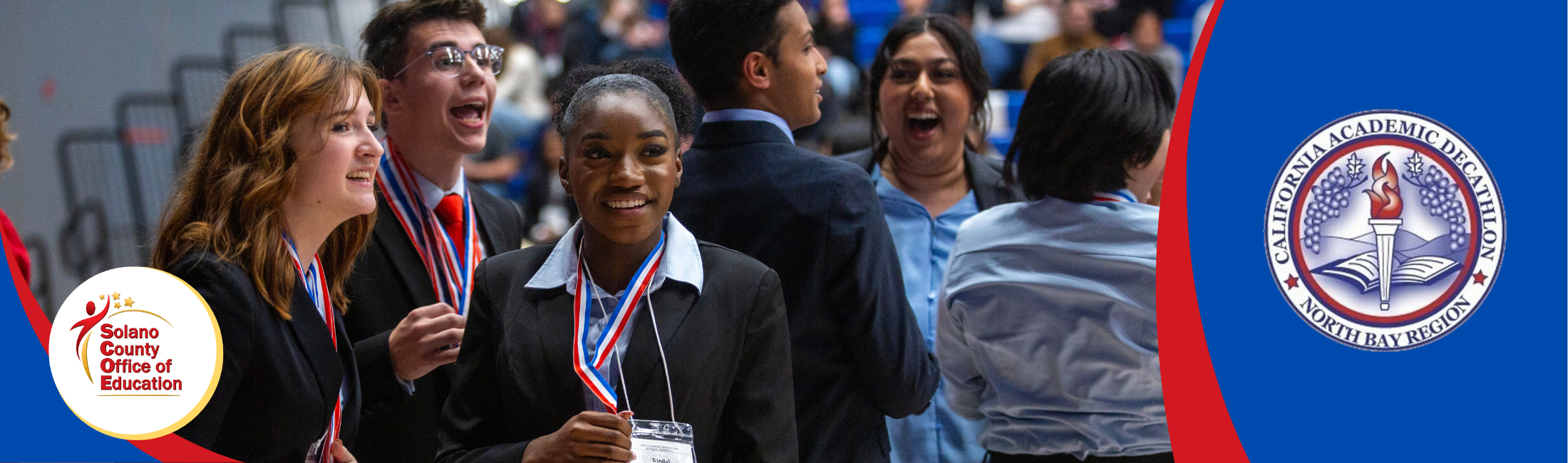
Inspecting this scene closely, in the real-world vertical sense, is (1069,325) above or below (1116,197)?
below

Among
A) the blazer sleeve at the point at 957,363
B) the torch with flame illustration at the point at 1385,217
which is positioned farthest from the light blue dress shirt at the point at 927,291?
the torch with flame illustration at the point at 1385,217

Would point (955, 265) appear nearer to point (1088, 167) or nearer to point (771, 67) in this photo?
point (1088, 167)

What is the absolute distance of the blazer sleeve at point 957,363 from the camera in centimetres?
236

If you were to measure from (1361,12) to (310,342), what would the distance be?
1961 mm

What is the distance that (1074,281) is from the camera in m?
2.22

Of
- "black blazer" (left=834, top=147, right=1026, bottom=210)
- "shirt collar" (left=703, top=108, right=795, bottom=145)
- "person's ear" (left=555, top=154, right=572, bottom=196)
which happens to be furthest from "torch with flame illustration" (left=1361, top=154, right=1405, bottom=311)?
"person's ear" (left=555, top=154, right=572, bottom=196)

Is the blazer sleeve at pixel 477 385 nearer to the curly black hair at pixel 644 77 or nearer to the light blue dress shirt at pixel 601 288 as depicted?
the light blue dress shirt at pixel 601 288

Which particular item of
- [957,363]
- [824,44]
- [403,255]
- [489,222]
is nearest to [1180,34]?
[824,44]

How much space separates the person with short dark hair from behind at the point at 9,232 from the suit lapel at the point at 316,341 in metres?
0.62

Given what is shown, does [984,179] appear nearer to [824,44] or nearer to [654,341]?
[654,341]

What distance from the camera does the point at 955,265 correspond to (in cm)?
235

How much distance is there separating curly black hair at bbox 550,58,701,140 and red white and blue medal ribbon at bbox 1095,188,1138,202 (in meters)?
0.77

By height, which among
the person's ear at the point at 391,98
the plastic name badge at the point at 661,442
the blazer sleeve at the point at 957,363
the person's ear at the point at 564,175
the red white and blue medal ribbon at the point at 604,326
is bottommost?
the blazer sleeve at the point at 957,363

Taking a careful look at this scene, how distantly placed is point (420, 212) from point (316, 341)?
2.09ft
